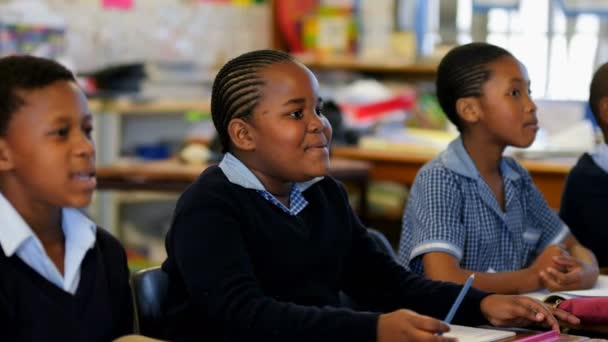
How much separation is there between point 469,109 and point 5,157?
3.64ft

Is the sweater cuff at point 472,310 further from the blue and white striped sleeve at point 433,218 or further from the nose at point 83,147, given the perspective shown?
the nose at point 83,147

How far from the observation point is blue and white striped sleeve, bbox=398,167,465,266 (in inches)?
80.1

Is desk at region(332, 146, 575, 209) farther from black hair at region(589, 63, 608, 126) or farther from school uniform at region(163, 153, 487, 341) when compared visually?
school uniform at region(163, 153, 487, 341)

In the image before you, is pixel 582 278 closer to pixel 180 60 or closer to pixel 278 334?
pixel 278 334

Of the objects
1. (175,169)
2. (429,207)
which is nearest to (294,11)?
(175,169)

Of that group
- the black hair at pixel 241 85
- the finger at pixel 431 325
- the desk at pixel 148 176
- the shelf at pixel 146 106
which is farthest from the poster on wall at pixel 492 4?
the finger at pixel 431 325

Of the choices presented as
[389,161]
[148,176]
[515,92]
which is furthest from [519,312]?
[389,161]

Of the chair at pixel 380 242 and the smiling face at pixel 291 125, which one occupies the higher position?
the smiling face at pixel 291 125

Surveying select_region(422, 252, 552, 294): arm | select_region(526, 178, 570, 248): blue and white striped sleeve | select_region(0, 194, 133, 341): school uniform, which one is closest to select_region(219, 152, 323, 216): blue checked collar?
select_region(0, 194, 133, 341): school uniform

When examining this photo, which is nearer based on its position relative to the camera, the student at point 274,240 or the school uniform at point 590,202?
the student at point 274,240

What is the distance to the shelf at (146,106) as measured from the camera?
452cm

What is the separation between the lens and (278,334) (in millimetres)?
1454

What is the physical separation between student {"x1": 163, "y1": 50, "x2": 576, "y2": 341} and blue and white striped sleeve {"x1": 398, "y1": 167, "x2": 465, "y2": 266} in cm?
21

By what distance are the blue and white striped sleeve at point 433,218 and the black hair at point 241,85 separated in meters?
0.48
